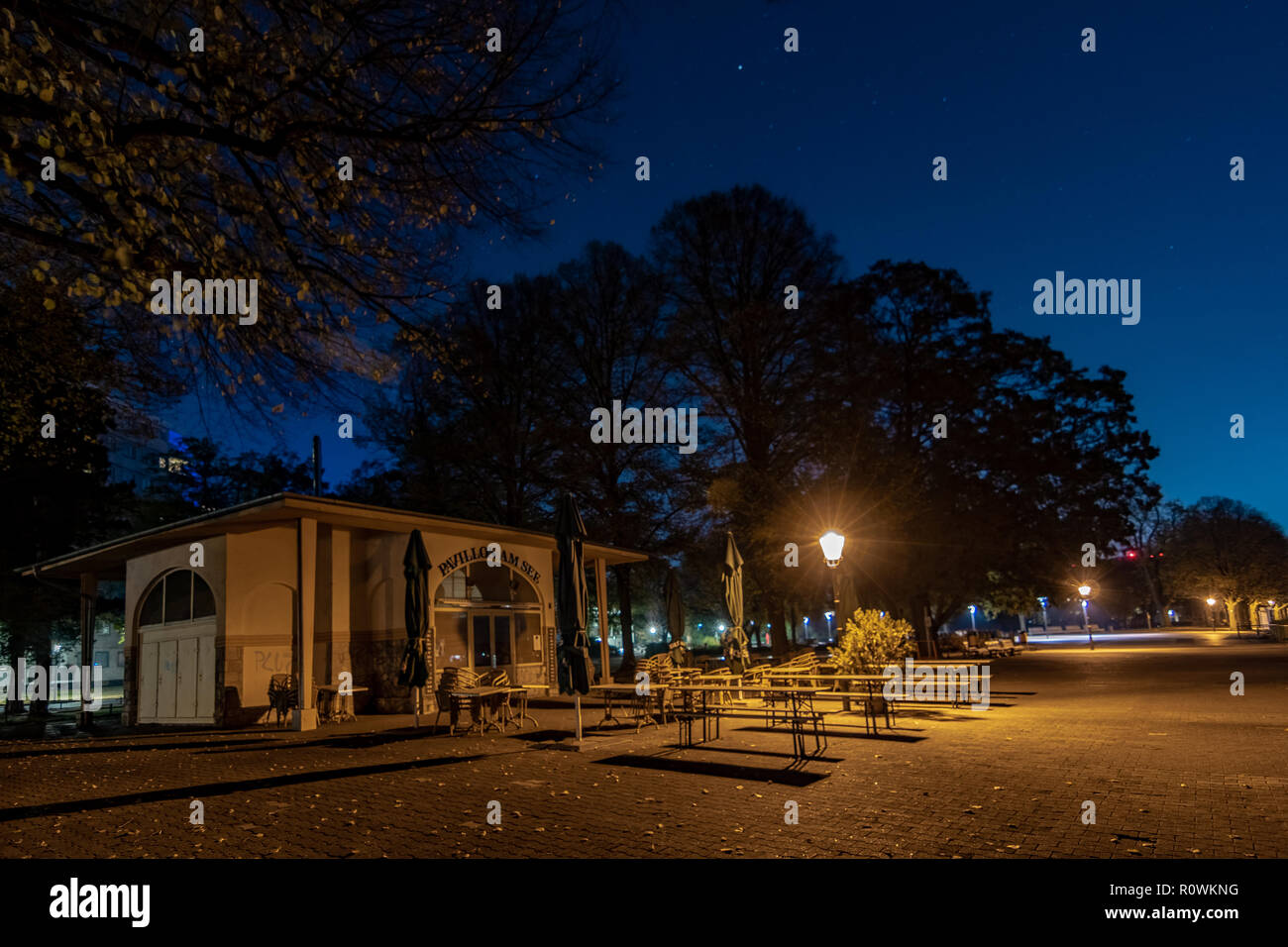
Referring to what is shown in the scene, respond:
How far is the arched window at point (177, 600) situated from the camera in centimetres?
1542

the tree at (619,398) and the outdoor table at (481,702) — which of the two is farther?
the tree at (619,398)

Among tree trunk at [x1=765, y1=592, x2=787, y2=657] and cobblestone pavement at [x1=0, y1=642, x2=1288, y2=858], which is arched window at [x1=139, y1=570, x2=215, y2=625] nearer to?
cobblestone pavement at [x1=0, y1=642, x2=1288, y2=858]

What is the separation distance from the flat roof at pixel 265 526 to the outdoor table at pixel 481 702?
4103 mm

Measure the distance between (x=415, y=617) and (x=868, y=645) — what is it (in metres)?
7.59

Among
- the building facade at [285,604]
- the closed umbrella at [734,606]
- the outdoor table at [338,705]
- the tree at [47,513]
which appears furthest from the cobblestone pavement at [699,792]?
the tree at [47,513]

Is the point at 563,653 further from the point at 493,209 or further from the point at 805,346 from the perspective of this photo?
the point at 805,346

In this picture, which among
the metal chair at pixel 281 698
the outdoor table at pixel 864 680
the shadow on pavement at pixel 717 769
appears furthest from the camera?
the metal chair at pixel 281 698

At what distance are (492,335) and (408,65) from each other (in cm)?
2148

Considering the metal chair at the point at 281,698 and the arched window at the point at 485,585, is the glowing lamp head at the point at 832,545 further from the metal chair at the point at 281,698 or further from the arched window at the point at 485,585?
the metal chair at the point at 281,698

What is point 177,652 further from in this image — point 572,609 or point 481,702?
point 572,609

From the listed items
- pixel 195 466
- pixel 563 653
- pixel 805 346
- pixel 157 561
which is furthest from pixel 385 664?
pixel 195 466
